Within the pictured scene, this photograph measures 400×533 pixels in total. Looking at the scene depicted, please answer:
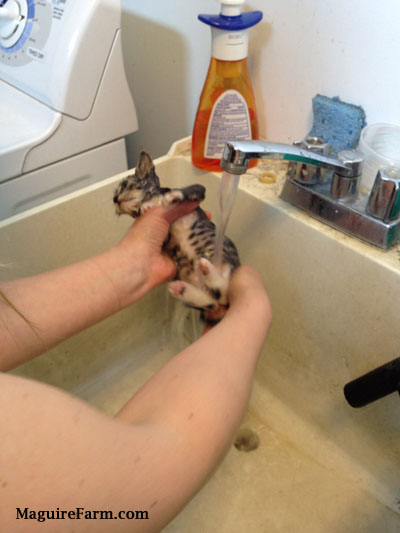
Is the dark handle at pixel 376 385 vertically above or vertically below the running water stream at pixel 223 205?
below

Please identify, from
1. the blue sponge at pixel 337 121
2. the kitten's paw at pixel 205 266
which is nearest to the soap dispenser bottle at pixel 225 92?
the blue sponge at pixel 337 121

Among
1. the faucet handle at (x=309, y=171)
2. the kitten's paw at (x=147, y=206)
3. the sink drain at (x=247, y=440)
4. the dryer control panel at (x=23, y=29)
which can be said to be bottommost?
the sink drain at (x=247, y=440)

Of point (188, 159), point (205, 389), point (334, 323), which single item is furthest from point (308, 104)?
point (205, 389)

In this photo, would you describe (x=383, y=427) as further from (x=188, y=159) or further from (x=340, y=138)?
(x=188, y=159)

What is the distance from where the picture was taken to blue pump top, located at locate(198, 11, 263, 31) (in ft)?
1.91

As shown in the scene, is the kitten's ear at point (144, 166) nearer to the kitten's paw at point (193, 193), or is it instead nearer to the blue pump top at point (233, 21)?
the kitten's paw at point (193, 193)

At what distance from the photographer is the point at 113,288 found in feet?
1.94

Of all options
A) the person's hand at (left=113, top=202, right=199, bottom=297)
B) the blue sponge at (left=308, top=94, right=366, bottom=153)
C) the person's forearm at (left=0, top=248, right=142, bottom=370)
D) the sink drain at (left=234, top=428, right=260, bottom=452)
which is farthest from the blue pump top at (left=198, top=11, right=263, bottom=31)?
the sink drain at (left=234, top=428, right=260, bottom=452)

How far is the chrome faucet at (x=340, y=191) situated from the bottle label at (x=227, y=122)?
127mm

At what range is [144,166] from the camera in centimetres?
60

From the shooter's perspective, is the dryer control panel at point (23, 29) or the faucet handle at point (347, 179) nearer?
the faucet handle at point (347, 179)

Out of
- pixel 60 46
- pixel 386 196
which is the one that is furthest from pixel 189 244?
pixel 60 46

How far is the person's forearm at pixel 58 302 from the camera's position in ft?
1.64

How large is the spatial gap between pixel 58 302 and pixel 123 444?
27 cm
